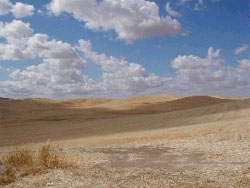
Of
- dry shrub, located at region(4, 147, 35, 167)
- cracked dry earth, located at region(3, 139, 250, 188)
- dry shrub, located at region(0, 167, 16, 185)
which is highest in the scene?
dry shrub, located at region(4, 147, 35, 167)

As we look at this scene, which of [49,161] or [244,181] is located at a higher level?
[49,161]

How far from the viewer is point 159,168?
371 inches

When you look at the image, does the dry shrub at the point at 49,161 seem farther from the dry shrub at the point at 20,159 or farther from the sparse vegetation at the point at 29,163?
the dry shrub at the point at 20,159

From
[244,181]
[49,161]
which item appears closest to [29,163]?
[49,161]

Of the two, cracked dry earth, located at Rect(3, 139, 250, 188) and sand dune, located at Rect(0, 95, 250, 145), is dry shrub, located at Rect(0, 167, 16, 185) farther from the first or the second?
sand dune, located at Rect(0, 95, 250, 145)

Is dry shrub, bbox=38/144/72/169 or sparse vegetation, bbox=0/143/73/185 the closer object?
sparse vegetation, bbox=0/143/73/185

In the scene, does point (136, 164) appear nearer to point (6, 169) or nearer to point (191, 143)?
point (6, 169)

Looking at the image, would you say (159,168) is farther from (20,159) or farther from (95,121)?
(95,121)

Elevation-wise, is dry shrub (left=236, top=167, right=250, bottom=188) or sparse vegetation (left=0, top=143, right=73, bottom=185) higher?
sparse vegetation (left=0, top=143, right=73, bottom=185)

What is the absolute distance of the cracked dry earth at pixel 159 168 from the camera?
7.25 m

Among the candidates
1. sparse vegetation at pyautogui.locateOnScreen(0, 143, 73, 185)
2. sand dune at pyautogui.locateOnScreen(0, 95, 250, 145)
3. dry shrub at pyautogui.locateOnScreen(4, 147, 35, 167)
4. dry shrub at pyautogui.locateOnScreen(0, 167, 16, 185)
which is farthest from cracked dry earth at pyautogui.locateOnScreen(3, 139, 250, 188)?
sand dune at pyautogui.locateOnScreen(0, 95, 250, 145)

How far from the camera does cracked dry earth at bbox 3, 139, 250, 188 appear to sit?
7253 mm

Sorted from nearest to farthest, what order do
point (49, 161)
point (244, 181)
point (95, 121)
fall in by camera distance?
point (244, 181), point (49, 161), point (95, 121)

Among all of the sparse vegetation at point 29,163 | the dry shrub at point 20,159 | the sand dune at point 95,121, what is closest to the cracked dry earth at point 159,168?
the sparse vegetation at point 29,163
